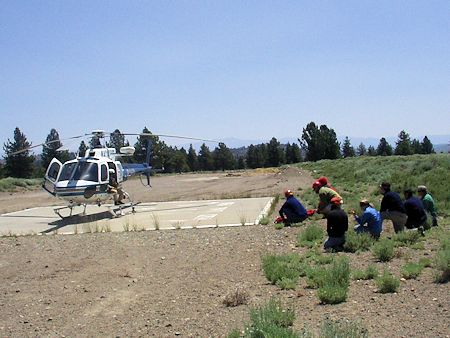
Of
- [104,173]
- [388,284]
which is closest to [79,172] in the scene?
[104,173]

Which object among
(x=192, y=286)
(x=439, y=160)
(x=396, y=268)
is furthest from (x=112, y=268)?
(x=439, y=160)

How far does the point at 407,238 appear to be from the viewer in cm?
1036

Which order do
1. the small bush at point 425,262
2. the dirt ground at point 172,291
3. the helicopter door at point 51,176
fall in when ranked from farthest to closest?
the helicopter door at point 51,176 → the small bush at point 425,262 → the dirt ground at point 172,291

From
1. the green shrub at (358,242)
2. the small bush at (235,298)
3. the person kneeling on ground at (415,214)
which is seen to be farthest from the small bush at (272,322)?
the person kneeling on ground at (415,214)

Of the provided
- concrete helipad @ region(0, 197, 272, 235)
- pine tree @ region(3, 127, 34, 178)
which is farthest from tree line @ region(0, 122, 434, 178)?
concrete helipad @ region(0, 197, 272, 235)

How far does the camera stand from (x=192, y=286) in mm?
8594

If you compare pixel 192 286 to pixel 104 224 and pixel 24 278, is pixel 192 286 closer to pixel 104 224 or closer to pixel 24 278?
pixel 24 278

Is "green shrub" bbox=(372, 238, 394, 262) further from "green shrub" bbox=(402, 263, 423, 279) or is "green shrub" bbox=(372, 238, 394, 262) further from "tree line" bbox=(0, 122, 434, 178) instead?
"tree line" bbox=(0, 122, 434, 178)

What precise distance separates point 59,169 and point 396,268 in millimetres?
14263

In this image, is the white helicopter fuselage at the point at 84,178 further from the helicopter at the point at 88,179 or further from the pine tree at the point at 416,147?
the pine tree at the point at 416,147

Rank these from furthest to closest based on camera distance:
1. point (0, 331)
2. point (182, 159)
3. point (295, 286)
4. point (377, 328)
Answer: point (182, 159), point (295, 286), point (0, 331), point (377, 328)

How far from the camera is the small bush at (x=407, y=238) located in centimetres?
1026

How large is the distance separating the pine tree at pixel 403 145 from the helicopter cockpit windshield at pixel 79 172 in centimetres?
8977

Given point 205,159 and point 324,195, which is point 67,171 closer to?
point 324,195
